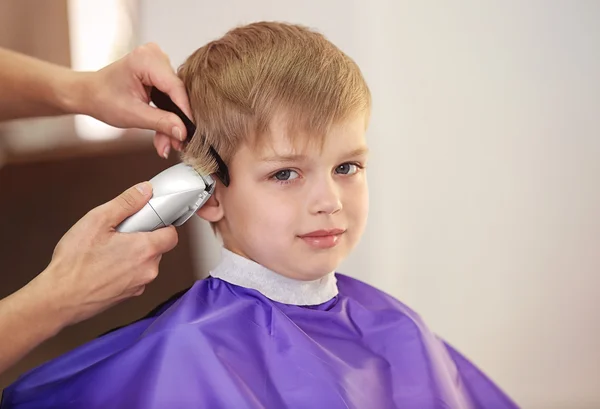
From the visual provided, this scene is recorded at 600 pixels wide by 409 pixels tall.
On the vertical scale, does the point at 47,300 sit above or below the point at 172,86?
below

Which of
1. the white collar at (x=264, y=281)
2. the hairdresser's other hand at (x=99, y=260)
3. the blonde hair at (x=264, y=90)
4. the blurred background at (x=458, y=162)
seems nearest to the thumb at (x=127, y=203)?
the hairdresser's other hand at (x=99, y=260)

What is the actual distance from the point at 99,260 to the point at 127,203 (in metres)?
0.11

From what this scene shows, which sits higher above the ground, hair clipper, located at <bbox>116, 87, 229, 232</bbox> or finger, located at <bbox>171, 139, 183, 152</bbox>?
finger, located at <bbox>171, 139, 183, 152</bbox>

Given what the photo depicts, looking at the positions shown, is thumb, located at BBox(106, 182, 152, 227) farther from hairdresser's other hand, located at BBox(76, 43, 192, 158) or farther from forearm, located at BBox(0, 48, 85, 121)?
forearm, located at BBox(0, 48, 85, 121)

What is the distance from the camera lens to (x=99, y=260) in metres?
1.13

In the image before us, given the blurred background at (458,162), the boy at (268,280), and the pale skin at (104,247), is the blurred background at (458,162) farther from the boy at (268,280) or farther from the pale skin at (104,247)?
the boy at (268,280)

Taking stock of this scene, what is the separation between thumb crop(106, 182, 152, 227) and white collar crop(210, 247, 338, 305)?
0.23m

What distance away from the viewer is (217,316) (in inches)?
45.9

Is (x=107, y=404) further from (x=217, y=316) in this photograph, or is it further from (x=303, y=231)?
(x=303, y=231)

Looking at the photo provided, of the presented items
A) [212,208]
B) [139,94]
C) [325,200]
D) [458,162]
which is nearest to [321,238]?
[325,200]

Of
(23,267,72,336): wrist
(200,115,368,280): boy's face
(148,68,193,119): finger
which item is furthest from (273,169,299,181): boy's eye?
(23,267,72,336): wrist

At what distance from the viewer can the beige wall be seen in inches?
78.9

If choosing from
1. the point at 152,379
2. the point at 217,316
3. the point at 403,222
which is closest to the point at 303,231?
the point at 217,316

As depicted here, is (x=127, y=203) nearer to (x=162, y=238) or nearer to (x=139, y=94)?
(x=162, y=238)
